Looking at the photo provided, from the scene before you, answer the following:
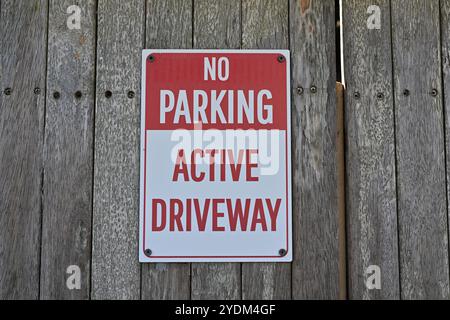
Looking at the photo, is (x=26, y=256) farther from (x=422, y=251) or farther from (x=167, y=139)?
(x=422, y=251)

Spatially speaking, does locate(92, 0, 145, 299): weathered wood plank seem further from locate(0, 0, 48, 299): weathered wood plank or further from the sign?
locate(0, 0, 48, 299): weathered wood plank

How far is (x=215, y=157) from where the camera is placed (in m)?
2.55

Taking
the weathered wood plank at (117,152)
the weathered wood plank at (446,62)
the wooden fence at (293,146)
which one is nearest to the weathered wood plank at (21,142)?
the wooden fence at (293,146)

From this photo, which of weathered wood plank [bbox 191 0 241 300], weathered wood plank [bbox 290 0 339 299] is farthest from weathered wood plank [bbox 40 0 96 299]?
Result: weathered wood plank [bbox 290 0 339 299]

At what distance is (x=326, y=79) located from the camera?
8.54ft

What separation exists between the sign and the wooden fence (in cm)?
4

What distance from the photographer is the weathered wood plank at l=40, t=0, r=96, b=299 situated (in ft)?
8.32

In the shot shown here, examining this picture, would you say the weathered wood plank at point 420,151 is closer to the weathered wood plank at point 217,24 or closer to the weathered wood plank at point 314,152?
the weathered wood plank at point 314,152

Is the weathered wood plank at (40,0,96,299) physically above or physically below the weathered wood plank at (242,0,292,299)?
below

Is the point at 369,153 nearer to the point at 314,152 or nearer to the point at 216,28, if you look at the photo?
the point at 314,152

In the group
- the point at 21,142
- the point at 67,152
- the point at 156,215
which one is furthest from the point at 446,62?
the point at 21,142

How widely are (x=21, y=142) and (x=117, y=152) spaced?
0.32m
